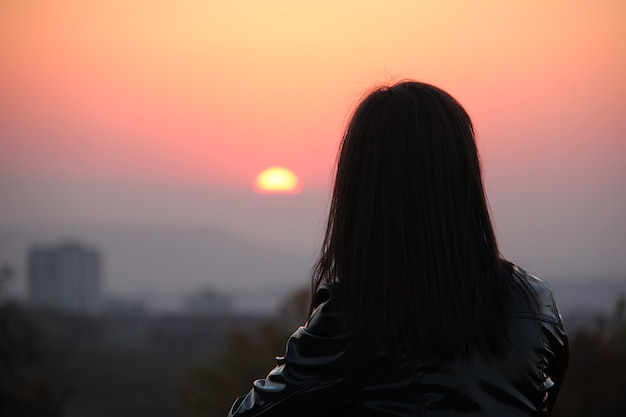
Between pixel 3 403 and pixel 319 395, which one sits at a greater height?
pixel 319 395

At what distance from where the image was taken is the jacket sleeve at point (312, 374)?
1.72 meters

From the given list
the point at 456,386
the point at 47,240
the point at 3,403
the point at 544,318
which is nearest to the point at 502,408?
the point at 456,386

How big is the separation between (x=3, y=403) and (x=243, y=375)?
361cm

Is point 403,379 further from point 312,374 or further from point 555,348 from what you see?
point 555,348

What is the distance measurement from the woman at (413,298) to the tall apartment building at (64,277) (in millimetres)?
75583

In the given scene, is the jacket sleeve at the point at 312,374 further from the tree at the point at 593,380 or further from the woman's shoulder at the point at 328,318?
the tree at the point at 593,380

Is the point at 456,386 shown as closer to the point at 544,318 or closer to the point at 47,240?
the point at 544,318

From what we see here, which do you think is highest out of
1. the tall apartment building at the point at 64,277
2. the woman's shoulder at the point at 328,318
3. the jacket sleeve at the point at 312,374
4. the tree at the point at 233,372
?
the woman's shoulder at the point at 328,318

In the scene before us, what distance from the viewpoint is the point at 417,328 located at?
167 centimetres

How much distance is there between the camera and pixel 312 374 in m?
1.74

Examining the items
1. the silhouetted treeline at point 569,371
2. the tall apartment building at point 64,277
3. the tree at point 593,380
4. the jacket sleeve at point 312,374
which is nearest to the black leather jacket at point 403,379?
the jacket sleeve at point 312,374

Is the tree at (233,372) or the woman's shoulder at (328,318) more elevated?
the woman's shoulder at (328,318)

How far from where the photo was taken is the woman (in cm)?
167

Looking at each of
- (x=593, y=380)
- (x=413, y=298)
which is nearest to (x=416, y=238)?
(x=413, y=298)
